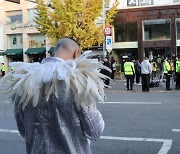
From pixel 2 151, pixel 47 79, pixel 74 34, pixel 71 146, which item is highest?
pixel 74 34

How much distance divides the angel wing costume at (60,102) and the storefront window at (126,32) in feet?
110

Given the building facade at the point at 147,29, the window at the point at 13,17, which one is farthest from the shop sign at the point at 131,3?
the window at the point at 13,17

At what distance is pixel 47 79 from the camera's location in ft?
7.64

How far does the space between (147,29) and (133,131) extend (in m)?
28.4

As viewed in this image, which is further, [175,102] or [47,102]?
[175,102]

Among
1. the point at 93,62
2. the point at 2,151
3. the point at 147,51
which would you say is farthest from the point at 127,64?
the point at 147,51

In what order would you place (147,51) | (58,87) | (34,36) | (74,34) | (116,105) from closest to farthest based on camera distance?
(58,87), (116,105), (74,34), (147,51), (34,36)

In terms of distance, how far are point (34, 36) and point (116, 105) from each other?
32.1 metres

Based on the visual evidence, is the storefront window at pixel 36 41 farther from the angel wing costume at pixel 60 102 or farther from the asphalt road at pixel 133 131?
the angel wing costume at pixel 60 102

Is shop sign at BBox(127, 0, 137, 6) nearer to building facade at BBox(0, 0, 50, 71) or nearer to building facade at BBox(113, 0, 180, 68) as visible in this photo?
building facade at BBox(113, 0, 180, 68)

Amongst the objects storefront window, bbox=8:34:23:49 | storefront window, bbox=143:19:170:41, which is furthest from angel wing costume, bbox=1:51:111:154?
storefront window, bbox=8:34:23:49

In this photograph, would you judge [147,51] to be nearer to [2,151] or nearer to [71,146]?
[2,151]

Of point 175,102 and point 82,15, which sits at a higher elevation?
point 82,15

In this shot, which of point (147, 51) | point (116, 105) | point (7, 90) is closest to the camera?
point (7, 90)
